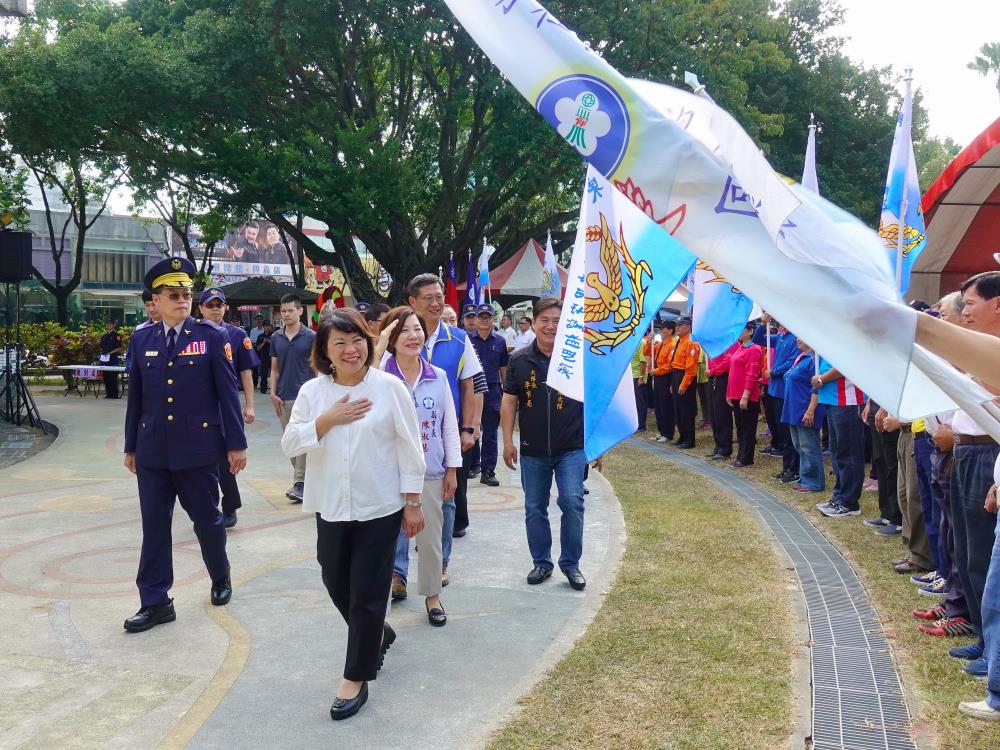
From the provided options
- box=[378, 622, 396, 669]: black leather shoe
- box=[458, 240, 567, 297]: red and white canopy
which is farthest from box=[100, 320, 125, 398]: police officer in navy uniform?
box=[378, 622, 396, 669]: black leather shoe

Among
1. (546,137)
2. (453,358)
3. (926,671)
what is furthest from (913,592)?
(546,137)

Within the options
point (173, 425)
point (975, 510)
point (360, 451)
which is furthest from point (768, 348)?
point (360, 451)

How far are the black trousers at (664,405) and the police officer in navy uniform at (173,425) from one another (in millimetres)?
10104

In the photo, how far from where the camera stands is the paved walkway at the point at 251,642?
12.7 feet

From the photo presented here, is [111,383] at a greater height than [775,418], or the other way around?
[775,418]

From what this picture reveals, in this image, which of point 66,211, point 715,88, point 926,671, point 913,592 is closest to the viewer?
point 926,671

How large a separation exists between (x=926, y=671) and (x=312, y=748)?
10.2ft

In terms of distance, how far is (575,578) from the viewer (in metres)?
5.99

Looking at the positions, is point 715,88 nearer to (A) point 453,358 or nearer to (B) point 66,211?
(A) point 453,358

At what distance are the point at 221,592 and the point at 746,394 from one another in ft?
24.9

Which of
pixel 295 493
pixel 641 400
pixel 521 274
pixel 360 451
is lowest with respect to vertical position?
pixel 295 493

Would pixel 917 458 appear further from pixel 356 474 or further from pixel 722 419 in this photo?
pixel 722 419

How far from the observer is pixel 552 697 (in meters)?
4.18

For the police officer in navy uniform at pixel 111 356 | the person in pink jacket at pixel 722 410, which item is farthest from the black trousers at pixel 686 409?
the police officer in navy uniform at pixel 111 356
